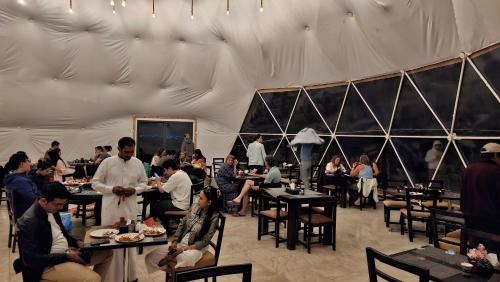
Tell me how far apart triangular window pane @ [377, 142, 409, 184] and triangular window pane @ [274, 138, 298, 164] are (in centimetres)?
384

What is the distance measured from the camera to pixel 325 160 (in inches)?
481

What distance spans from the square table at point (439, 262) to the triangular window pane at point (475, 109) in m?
5.11

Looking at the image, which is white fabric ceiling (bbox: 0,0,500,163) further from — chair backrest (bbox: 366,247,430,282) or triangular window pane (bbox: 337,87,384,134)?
chair backrest (bbox: 366,247,430,282)

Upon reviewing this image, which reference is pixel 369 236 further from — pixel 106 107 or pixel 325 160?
pixel 106 107

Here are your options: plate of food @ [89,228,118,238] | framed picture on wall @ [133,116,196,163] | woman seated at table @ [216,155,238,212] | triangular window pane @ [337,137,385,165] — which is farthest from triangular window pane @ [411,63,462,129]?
framed picture on wall @ [133,116,196,163]

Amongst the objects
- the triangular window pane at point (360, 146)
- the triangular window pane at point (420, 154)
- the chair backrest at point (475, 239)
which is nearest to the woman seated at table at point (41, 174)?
the chair backrest at point (475, 239)

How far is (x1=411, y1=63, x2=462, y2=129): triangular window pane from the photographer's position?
8180 millimetres

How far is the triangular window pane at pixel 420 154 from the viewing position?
868 cm

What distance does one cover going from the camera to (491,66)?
22.9ft

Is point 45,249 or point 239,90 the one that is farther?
point 239,90

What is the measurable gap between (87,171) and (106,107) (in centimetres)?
441

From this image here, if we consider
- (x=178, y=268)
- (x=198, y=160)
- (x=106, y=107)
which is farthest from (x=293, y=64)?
(x=178, y=268)

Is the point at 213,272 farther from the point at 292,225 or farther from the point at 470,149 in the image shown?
the point at 470,149

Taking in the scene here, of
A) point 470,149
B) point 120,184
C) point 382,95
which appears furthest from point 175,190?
point 382,95
